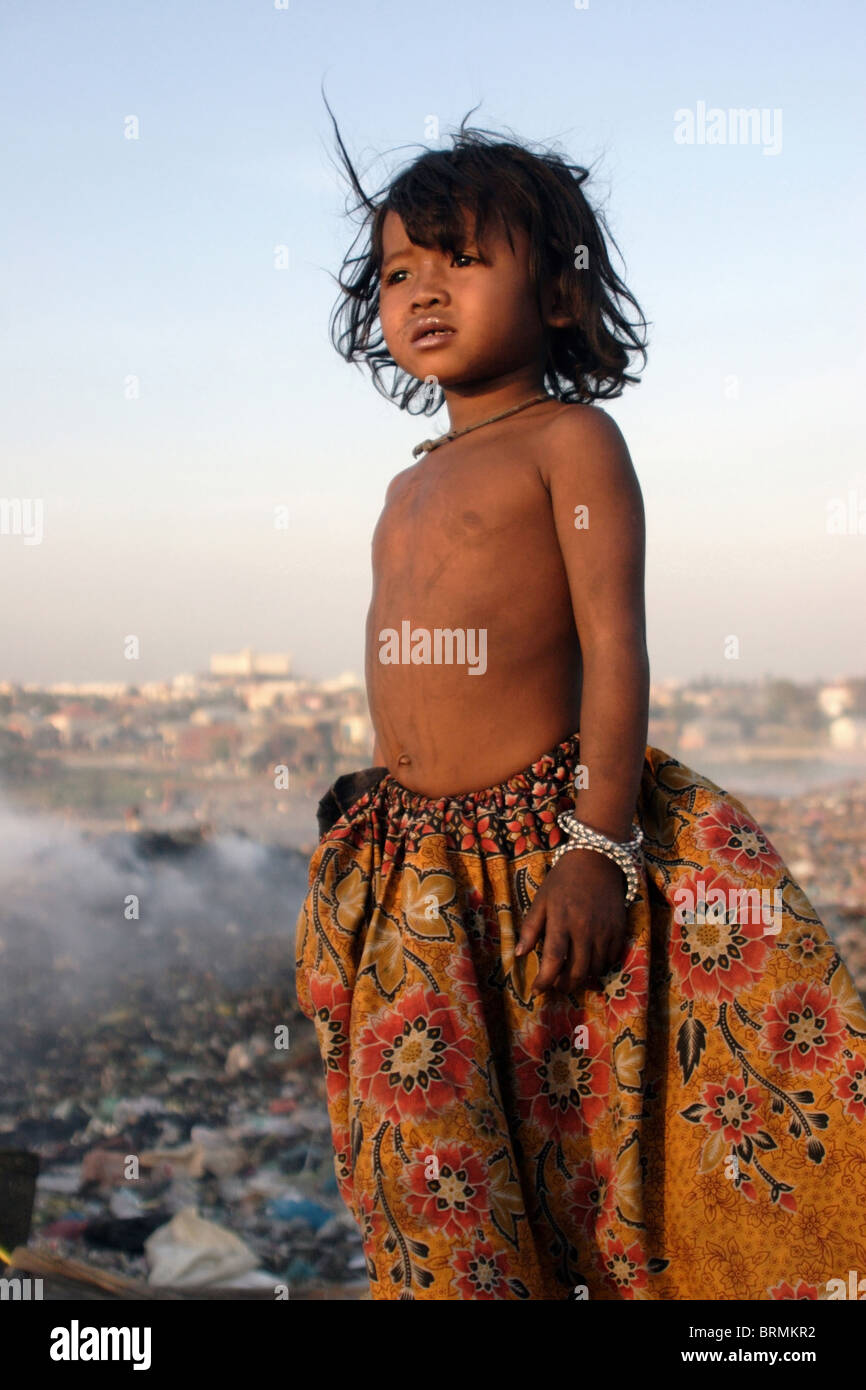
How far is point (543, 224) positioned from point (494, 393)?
213mm

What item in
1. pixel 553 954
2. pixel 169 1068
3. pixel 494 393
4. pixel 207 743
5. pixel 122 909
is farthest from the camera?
pixel 207 743

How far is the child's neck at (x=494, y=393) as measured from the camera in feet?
4.88

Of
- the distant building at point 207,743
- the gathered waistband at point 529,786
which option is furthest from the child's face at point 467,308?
the distant building at point 207,743

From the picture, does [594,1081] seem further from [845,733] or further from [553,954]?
[845,733]

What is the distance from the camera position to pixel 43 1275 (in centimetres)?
195

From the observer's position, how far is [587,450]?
4.40 ft

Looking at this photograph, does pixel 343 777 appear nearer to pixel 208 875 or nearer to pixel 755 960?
pixel 755 960

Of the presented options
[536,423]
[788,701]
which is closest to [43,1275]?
[536,423]

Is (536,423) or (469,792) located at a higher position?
(536,423)

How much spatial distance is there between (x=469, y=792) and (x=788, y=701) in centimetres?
460

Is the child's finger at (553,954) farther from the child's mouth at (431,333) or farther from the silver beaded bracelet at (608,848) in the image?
the child's mouth at (431,333)

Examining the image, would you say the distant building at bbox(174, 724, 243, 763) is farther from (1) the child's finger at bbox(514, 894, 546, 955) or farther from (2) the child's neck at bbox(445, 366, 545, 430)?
(1) the child's finger at bbox(514, 894, 546, 955)

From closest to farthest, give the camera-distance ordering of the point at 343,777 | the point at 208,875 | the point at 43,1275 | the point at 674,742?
1. the point at 343,777
2. the point at 43,1275
3. the point at 208,875
4. the point at 674,742

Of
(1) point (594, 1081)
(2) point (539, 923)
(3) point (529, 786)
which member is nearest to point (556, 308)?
(3) point (529, 786)
